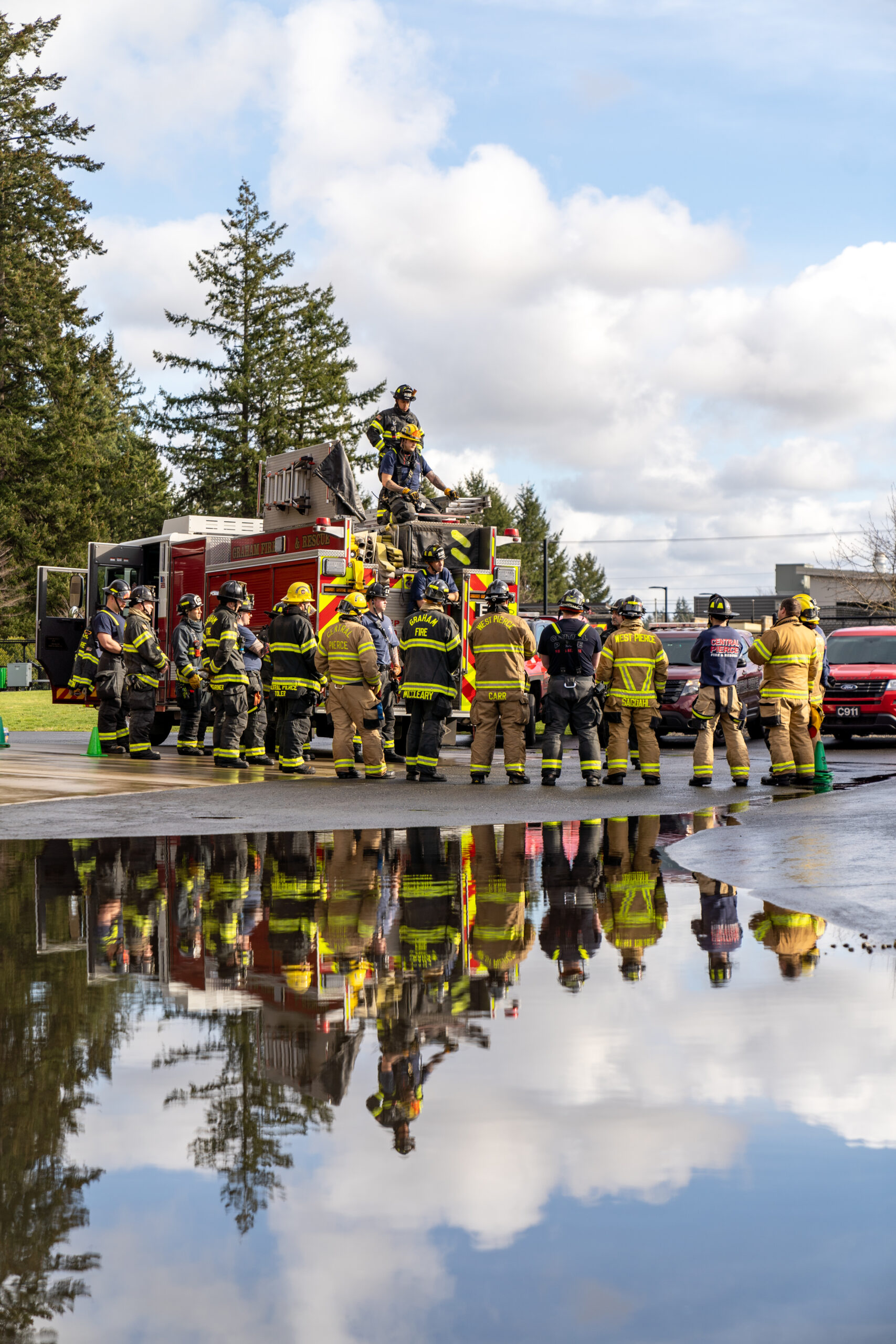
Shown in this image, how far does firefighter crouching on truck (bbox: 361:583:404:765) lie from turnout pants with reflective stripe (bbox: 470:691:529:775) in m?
1.09

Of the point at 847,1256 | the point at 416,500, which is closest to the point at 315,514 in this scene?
the point at 416,500

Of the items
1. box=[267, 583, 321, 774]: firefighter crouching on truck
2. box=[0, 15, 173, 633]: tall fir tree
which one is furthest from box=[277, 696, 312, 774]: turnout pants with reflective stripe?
box=[0, 15, 173, 633]: tall fir tree

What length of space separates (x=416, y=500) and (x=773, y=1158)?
14482mm

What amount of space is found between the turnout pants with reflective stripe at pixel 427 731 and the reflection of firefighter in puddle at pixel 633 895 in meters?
4.01

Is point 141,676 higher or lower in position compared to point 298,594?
lower

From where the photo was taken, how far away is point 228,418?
5006 cm

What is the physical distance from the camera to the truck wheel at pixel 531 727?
2051 cm

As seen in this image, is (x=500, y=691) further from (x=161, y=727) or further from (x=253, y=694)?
(x=161, y=727)

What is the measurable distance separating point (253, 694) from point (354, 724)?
234 cm

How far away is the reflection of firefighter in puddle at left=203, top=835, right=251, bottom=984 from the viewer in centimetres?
588

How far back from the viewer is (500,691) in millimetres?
14602


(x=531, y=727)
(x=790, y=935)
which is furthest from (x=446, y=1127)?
(x=531, y=727)

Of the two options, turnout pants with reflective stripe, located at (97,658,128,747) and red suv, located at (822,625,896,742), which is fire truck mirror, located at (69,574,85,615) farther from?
red suv, located at (822,625,896,742)

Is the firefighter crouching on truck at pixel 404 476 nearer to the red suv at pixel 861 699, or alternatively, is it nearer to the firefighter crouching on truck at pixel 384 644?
the firefighter crouching on truck at pixel 384 644
